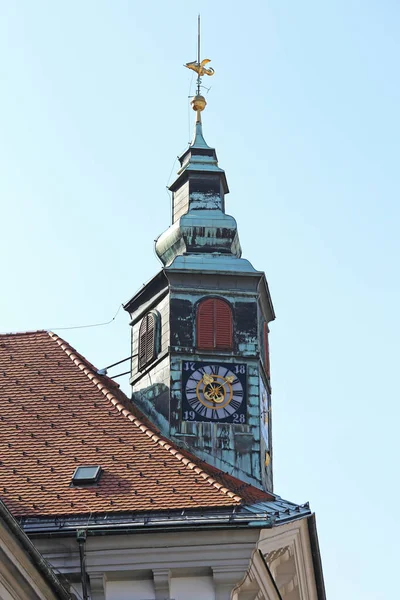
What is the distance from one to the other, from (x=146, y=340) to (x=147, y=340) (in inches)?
2.6

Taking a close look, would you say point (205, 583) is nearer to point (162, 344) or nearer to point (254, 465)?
point (254, 465)

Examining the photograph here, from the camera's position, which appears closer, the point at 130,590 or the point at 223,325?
the point at 130,590

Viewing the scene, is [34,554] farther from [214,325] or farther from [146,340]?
[146,340]

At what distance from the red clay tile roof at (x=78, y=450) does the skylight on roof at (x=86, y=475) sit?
86 mm

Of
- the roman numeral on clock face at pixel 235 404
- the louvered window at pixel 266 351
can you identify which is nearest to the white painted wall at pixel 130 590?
the roman numeral on clock face at pixel 235 404

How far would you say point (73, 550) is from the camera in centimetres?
1736

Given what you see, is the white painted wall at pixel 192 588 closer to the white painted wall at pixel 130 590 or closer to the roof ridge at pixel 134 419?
the white painted wall at pixel 130 590

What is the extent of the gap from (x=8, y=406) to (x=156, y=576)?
14.7 ft

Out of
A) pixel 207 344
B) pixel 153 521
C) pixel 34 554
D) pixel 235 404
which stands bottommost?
pixel 34 554

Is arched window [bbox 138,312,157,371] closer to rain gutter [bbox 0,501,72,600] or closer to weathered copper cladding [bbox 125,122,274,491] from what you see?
weathered copper cladding [bbox 125,122,274,491]

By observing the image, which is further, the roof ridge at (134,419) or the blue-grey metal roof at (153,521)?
the roof ridge at (134,419)

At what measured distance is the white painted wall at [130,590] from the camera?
56.9 ft

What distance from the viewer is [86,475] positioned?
18562 millimetres

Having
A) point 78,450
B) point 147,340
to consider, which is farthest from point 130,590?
point 147,340
